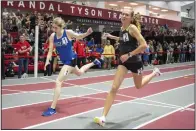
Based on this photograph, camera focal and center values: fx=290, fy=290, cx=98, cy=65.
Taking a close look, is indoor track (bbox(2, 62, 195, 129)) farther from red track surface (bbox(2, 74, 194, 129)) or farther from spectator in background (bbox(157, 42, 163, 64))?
spectator in background (bbox(157, 42, 163, 64))

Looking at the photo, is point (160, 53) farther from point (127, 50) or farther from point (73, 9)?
point (127, 50)

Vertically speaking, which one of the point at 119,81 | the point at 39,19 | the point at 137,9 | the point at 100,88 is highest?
the point at 137,9

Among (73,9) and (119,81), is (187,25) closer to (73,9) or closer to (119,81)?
(73,9)

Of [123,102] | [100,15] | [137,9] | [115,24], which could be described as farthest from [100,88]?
[137,9]

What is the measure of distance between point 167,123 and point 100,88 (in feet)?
13.4

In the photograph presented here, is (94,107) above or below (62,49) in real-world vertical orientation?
below

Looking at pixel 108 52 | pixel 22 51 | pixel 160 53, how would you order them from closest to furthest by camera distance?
pixel 22 51 < pixel 108 52 < pixel 160 53

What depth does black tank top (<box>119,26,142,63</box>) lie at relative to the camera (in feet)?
15.7

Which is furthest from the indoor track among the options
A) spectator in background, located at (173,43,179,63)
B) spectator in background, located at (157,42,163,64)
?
spectator in background, located at (173,43,179,63)

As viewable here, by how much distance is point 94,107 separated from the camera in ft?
20.3

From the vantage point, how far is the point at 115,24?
2156cm

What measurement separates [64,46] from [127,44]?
1477 millimetres

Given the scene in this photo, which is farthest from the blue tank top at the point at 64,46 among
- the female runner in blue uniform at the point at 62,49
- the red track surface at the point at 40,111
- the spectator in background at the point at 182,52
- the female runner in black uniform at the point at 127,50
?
the spectator in background at the point at 182,52

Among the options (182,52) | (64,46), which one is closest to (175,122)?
(64,46)
